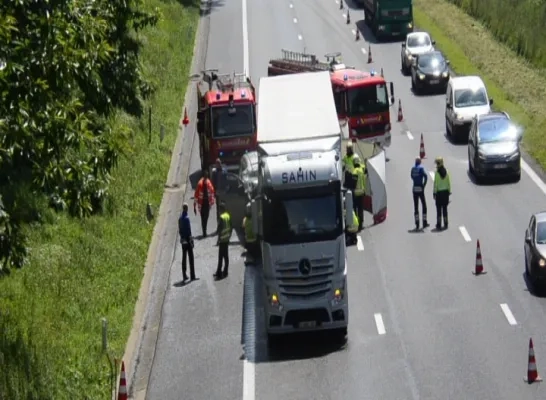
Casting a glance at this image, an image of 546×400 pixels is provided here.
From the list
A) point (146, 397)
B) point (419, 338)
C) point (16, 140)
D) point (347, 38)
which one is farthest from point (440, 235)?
point (347, 38)

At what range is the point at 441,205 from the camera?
3312cm

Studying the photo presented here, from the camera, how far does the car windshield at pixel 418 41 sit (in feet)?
187

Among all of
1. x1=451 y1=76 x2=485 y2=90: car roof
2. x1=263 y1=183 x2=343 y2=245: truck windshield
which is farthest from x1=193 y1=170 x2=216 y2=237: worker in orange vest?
x1=451 y1=76 x2=485 y2=90: car roof

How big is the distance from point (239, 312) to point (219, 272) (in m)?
2.63

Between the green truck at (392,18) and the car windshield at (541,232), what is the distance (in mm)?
36250

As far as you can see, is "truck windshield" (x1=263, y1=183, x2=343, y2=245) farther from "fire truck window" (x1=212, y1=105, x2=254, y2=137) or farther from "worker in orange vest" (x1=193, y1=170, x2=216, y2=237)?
"fire truck window" (x1=212, y1=105, x2=254, y2=137)

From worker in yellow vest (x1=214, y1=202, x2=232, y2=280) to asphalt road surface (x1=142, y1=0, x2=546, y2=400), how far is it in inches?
11.1

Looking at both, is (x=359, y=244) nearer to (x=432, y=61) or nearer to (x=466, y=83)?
(x=466, y=83)

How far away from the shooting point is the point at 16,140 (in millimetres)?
18750

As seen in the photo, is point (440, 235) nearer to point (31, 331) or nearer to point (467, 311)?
point (467, 311)

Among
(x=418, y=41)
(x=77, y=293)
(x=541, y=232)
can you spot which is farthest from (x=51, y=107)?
(x=418, y=41)

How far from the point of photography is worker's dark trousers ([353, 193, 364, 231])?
32719 mm

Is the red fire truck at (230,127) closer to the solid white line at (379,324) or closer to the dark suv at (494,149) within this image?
the dark suv at (494,149)

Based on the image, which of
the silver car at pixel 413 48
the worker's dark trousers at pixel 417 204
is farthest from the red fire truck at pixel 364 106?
the silver car at pixel 413 48
